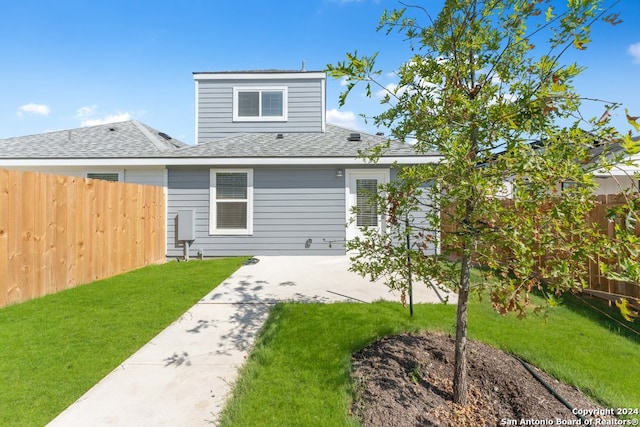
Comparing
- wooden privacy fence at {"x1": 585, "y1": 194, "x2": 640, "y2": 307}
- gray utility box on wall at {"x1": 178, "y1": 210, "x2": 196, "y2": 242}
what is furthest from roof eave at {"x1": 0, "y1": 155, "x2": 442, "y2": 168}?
wooden privacy fence at {"x1": 585, "y1": 194, "x2": 640, "y2": 307}

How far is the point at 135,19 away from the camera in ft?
30.6

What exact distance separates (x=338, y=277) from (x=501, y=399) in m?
4.06

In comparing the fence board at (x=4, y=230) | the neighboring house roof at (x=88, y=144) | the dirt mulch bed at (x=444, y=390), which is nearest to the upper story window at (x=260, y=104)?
the neighboring house roof at (x=88, y=144)

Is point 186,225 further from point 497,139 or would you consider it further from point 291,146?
point 497,139

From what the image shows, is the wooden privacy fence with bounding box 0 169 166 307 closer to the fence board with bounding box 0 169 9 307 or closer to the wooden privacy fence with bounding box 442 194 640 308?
the fence board with bounding box 0 169 9 307

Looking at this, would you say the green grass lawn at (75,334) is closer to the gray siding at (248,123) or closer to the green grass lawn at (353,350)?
the green grass lawn at (353,350)

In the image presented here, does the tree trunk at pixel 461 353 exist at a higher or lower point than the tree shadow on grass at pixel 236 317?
higher

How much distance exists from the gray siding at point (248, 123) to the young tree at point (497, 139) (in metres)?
8.39

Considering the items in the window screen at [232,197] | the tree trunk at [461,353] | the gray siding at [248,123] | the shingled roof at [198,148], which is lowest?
the tree trunk at [461,353]

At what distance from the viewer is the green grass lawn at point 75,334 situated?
99.3 inches

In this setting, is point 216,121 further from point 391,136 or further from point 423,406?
point 423,406

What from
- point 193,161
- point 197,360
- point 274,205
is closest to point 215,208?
point 193,161

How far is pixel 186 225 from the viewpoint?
27.3 feet

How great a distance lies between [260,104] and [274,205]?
4050 millimetres
